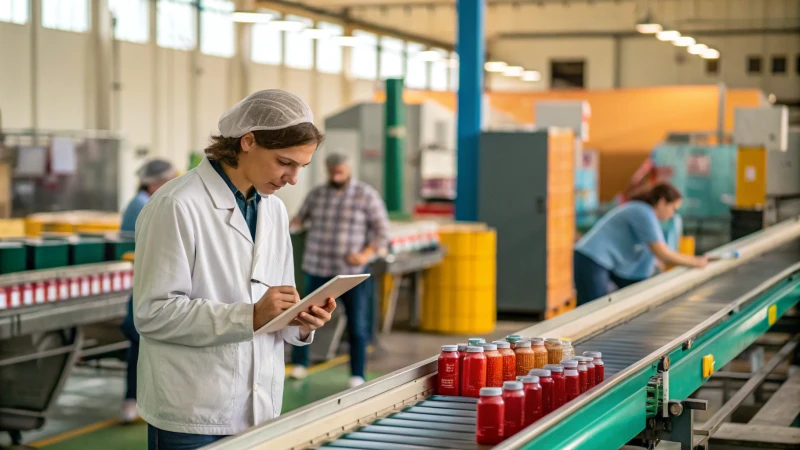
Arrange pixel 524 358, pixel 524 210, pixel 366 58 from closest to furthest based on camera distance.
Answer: pixel 524 358
pixel 524 210
pixel 366 58

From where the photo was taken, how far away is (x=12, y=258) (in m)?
5.59

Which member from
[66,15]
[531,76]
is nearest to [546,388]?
[66,15]

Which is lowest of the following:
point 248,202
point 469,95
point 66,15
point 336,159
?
point 248,202

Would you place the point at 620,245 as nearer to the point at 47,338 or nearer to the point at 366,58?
the point at 47,338

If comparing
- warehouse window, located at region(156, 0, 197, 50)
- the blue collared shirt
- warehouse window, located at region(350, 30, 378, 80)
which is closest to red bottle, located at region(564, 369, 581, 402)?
the blue collared shirt

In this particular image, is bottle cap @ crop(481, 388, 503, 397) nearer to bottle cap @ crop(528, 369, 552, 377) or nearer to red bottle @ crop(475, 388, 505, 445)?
red bottle @ crop(475, 388, 505, 445)

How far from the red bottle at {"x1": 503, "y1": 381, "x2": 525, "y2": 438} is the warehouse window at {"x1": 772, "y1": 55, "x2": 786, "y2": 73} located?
84.8 feet

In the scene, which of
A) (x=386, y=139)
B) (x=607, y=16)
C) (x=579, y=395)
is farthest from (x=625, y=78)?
(x=579, y=395)

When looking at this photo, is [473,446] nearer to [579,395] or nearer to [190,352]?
[579,395]

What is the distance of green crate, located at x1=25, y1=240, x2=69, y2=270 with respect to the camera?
5742 mm

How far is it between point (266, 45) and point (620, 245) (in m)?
14.8

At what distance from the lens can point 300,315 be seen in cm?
255

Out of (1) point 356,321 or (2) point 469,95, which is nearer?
(1) point 356,321

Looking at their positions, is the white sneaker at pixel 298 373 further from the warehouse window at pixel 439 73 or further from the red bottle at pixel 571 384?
the warehouse window at pixel 439 73
